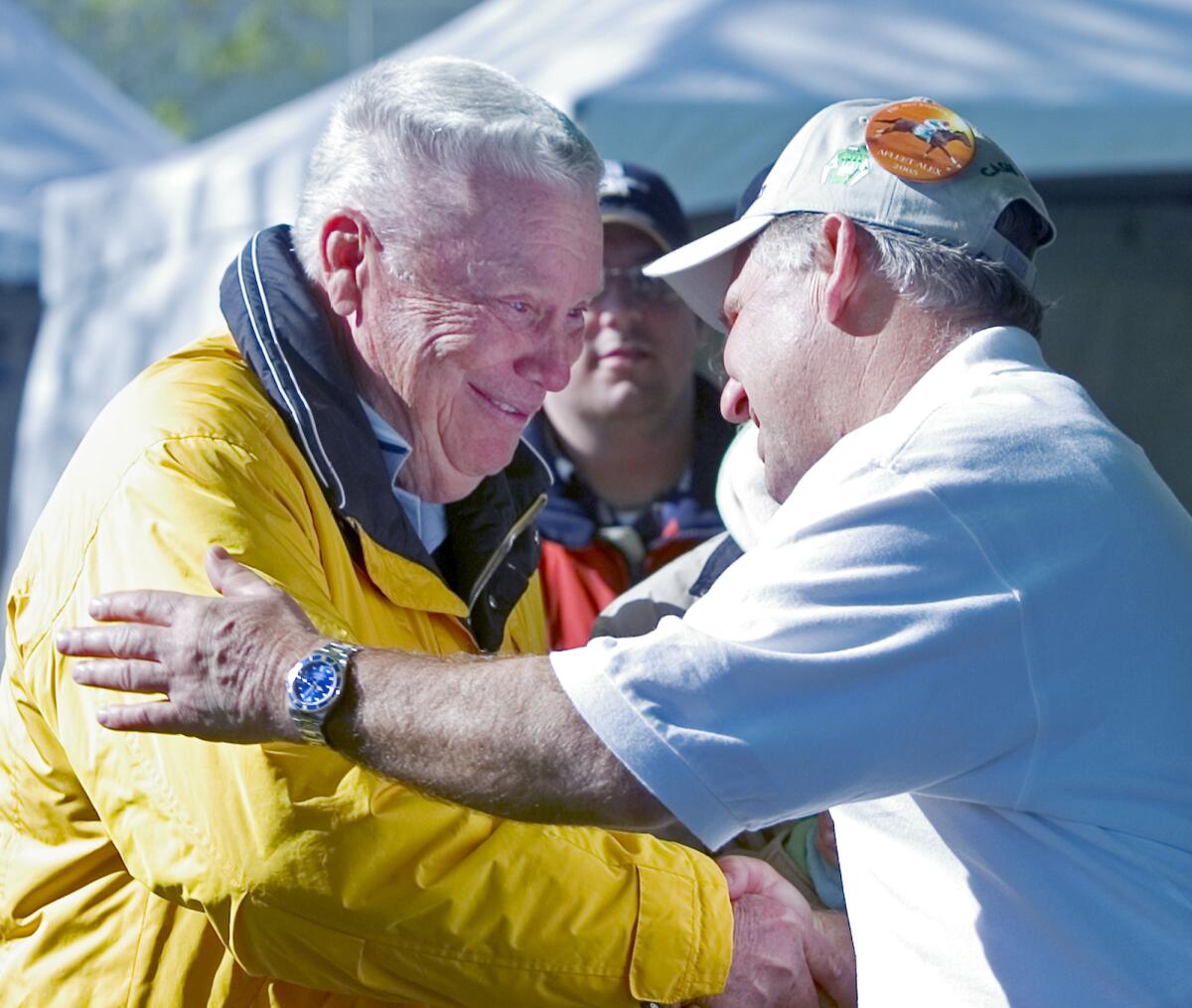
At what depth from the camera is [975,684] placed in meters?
1.48

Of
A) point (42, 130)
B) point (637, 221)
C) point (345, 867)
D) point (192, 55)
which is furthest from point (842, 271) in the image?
point (192, 55)

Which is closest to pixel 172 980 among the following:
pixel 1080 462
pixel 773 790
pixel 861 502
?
pixel 773 790

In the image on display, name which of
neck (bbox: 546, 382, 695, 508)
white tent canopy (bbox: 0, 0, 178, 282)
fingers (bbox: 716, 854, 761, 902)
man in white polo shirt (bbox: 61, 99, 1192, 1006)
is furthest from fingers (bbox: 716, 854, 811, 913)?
white tent canopy (bbox: 0, 0, 178, 282)

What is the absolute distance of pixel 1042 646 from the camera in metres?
1.51

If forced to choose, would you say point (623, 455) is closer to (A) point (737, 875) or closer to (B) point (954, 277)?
(A) point (737, 875)

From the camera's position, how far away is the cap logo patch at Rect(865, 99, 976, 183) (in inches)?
71.2

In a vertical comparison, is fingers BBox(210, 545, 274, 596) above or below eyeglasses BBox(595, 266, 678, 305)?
above

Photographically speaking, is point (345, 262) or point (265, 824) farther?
point (345, 262)

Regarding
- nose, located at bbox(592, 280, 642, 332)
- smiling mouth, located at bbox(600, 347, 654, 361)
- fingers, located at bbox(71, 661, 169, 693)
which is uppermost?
fingers, located at bbox(71, 661, 169, 693)

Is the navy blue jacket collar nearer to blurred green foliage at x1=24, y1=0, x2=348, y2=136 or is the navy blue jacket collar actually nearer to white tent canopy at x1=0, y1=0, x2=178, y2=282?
white tent canopy at x1=0, y1=0, x2=178, y2=282

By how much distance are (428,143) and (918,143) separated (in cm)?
71

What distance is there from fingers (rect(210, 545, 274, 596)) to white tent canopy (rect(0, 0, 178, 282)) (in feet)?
20.2

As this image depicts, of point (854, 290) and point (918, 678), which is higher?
point (854, 290)

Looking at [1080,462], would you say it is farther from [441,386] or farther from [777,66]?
[777,66]
